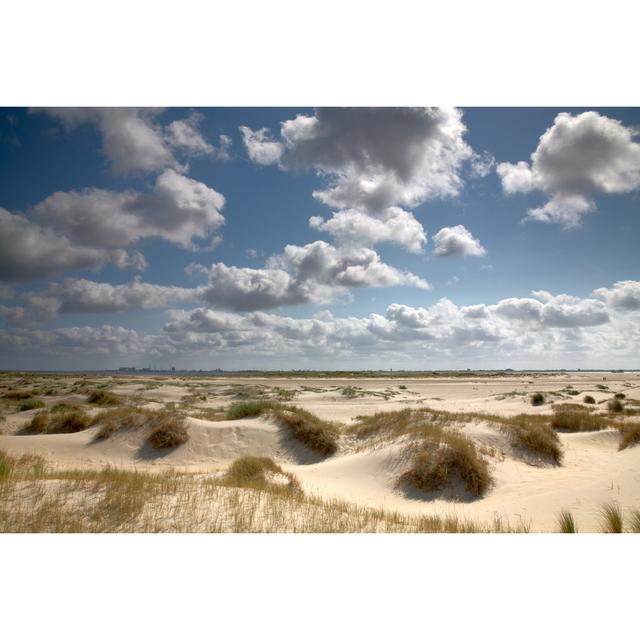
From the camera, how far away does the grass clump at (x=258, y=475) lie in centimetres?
894

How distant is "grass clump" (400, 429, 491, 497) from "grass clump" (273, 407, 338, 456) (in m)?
4.69

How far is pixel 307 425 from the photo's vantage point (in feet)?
52.1

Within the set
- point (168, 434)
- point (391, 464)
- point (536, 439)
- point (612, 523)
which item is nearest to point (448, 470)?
point (391, 464)

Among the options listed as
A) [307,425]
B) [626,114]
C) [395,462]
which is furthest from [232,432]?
[626,114]

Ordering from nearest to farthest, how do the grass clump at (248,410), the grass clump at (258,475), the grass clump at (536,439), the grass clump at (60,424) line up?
the grass clump at (258,475) → the grass clump at (536,439) → the grass clump at (60,424) → the grass clump at (248,410)

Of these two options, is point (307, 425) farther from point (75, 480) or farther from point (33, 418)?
point (33, 418)

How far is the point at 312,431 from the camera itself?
15.6 metres

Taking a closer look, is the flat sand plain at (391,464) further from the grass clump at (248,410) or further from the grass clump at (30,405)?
the grass clump at (30,405)

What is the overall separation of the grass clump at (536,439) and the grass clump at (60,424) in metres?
18.1

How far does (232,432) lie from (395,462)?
24.9ft

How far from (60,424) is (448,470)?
17.5 meters

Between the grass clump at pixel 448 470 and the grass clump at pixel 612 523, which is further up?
the grass clump at pixel 612 523

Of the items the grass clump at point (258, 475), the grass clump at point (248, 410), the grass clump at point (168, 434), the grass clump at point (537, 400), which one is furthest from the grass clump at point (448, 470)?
the grass clump at point (537, 400)

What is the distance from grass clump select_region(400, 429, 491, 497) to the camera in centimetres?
1009
